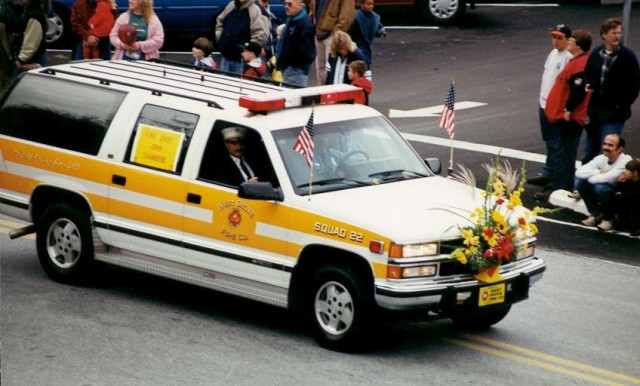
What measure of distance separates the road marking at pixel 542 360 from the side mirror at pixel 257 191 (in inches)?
69.9

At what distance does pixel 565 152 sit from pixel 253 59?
4.30 metres

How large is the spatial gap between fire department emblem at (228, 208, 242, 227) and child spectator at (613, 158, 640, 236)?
542cm

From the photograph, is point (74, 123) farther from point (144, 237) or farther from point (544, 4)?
point (544, 4)

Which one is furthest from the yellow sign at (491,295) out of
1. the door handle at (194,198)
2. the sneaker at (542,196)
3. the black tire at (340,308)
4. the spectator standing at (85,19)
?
the spectator standing at (85,19)

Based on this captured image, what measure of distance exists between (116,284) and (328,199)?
8.62ft

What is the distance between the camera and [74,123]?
37.0 feet

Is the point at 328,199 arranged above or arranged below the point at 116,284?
Answer: above

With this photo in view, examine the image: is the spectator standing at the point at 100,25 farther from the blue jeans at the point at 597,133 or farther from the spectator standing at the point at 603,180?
the spectator standing at the point at 603,180

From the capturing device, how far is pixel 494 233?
964 cm

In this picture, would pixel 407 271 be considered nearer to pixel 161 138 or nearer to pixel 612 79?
pixel 161 138

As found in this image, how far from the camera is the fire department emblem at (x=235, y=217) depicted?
33.1 feet

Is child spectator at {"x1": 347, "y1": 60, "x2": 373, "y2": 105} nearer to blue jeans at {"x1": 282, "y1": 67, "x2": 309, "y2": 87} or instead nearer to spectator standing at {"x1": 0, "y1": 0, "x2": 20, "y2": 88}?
blue jeans at {"x1": 282, "y1": 67, "x2": 309, "y2": 87}

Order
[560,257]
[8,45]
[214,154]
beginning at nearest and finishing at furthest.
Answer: [214,154], [560,257], [8,45]

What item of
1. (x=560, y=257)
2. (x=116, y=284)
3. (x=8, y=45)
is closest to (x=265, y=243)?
(x=116, y=284)
